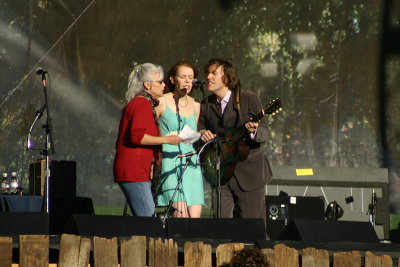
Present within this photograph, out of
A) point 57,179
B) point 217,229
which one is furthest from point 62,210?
point 217,229

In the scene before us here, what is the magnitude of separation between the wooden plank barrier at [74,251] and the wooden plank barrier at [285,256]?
1159 millimetres

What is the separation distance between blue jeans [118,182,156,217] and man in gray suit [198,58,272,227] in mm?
756

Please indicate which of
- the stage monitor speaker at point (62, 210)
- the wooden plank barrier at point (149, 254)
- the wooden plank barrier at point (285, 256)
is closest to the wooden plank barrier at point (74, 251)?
the wooden plank barrier at point (149, 254)

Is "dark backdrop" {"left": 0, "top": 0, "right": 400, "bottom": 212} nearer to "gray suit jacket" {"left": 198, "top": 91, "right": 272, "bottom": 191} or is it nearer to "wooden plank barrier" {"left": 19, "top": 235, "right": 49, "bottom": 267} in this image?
"gray suit jacket" {"left": 198, "top": 91, "right": 272, "bottom": 191}

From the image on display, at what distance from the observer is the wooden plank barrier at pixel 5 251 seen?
4.44 m

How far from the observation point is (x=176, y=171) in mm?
5891

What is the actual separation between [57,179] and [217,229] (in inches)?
119

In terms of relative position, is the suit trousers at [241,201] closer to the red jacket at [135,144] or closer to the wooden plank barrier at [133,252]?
the red jacket at [135,144]

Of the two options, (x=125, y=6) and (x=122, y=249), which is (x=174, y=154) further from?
(x=125, y=6)

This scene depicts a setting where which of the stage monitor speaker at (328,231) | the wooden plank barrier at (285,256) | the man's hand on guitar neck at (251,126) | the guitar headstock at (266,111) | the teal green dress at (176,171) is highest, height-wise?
the guitar headstock at (266,111)

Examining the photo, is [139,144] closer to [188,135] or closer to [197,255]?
[188,135]

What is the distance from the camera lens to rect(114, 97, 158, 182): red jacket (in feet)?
17.8

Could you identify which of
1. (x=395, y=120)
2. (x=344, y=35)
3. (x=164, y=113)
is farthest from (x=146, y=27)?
(x=164, y=113)

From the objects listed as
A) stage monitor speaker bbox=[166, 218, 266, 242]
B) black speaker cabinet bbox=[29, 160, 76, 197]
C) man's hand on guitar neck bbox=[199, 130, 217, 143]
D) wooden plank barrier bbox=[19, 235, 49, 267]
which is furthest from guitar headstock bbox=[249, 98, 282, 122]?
black speaker cabinet bbox=[29, 160, 76, 197]
